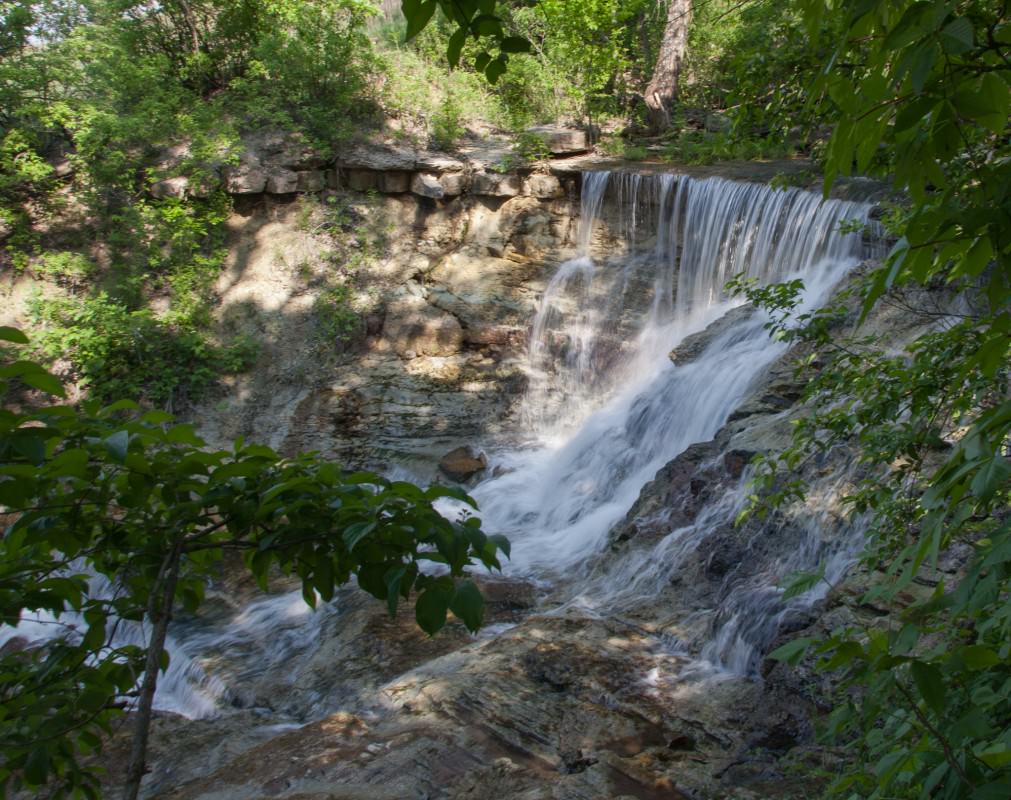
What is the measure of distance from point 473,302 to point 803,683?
8543 mm

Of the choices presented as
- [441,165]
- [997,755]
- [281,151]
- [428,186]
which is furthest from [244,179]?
[997,755]

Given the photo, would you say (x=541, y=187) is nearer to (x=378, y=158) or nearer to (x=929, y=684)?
(x=378, y=158)

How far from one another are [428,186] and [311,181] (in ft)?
6.09

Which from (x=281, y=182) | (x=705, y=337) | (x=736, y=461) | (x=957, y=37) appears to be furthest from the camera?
(x=281, y=182)

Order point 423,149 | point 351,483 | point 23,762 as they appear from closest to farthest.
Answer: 1. point 23,762
2. point 351,483
3. point 423,149

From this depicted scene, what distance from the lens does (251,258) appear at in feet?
39.9

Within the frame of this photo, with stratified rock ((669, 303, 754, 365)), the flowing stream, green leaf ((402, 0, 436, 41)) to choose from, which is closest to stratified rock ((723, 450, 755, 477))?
the flowing stream

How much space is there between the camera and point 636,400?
9.70 metres

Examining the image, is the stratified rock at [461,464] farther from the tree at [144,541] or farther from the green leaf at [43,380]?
the green leaf at [43,380]

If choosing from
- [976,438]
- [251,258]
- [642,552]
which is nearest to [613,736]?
[642,552]

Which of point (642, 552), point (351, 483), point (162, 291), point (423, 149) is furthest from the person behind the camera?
point (423, 149)

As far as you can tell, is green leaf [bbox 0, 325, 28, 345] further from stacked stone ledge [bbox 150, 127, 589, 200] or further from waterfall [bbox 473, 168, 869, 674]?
stacked stone ledge [bbox 150, 127, 589, 200]

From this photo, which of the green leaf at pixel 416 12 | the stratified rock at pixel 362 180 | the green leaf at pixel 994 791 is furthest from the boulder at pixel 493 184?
the green leaf at pixel 994 791

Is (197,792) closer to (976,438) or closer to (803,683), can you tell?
(803,683)
